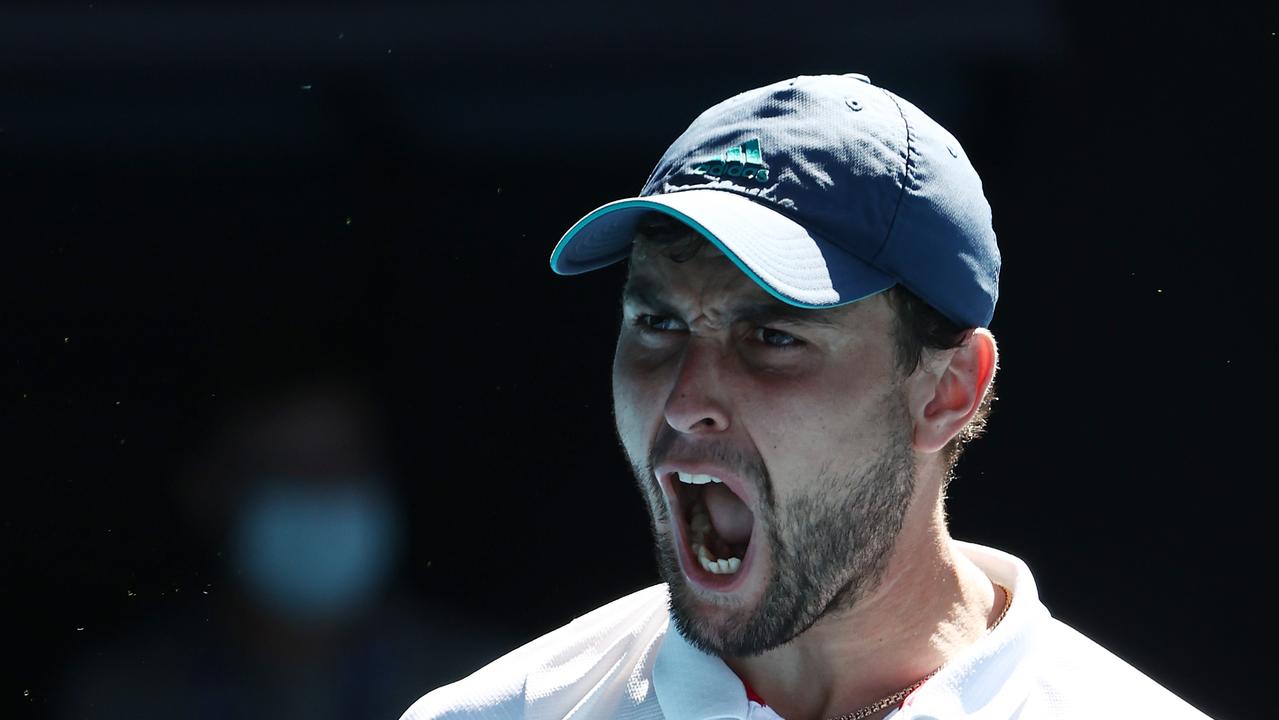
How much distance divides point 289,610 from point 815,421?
156 cm

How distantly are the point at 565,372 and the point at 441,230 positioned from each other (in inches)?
14.2

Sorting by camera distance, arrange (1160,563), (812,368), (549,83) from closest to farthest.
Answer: (812,368) < (1160,563) < (549,83)

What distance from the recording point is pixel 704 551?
172 cm

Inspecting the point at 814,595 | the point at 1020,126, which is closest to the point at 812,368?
the point at 814,595

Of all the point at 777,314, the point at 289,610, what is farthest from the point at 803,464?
the point at 289,610

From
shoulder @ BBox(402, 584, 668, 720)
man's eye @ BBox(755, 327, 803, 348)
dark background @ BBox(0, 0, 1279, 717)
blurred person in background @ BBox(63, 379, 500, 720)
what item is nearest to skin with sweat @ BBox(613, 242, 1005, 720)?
man's eye @ BBox(755, 327, 803, 348)

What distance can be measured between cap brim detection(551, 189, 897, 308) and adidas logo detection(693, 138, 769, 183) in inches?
1.2

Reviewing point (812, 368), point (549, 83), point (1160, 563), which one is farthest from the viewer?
point (549, 83)

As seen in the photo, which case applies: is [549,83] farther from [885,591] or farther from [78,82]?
[885,591]

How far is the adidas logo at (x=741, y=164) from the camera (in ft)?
5.24

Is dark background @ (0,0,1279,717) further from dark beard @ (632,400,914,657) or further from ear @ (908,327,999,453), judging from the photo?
dark beard @ (632,400,914,657)

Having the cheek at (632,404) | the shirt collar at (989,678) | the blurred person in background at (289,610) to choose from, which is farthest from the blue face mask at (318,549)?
the shirt collar at (989,678)

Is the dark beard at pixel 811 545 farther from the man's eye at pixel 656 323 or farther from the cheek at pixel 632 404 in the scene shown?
the man's eye at pixel 656 323

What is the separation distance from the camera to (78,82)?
8.76 ft
